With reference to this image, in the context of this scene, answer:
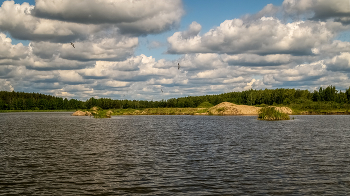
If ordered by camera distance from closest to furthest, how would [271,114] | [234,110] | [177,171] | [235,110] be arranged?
[177,171], [271,114], [235,110], [234,110]

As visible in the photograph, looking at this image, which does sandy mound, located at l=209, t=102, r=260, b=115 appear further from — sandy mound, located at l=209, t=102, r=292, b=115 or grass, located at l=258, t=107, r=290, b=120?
grass, located at l=258, t=107, r=290, b=120

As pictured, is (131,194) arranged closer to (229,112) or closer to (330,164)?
(330,164)

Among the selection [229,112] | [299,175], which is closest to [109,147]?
[299,175]

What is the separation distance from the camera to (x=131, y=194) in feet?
57.4

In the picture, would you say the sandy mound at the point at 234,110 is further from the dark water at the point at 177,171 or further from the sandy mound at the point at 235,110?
the dark water at the point at 177,171

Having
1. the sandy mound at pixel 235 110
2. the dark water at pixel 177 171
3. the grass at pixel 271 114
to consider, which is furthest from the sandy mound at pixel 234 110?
the dark water at pixel 177 171

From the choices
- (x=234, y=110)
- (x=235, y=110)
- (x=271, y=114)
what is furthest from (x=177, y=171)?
(x=234, y=110)

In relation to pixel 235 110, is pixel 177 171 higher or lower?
lower

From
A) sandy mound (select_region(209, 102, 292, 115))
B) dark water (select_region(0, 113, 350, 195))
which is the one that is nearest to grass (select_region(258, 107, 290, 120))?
dark water (select_region(0, 113, 350, 195))

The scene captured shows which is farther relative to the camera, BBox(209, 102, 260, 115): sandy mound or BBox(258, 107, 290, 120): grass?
BBox(209, 102, 260, 115): sandy mound

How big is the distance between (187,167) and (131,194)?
821cm

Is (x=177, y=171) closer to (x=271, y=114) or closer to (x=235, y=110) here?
(x=271, y=114)

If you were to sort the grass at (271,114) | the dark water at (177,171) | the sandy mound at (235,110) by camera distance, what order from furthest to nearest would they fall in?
the sandy mound at (235,110) → the grass at (271,114) → the dark water at (177,171)

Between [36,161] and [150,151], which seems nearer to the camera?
[36,161]
